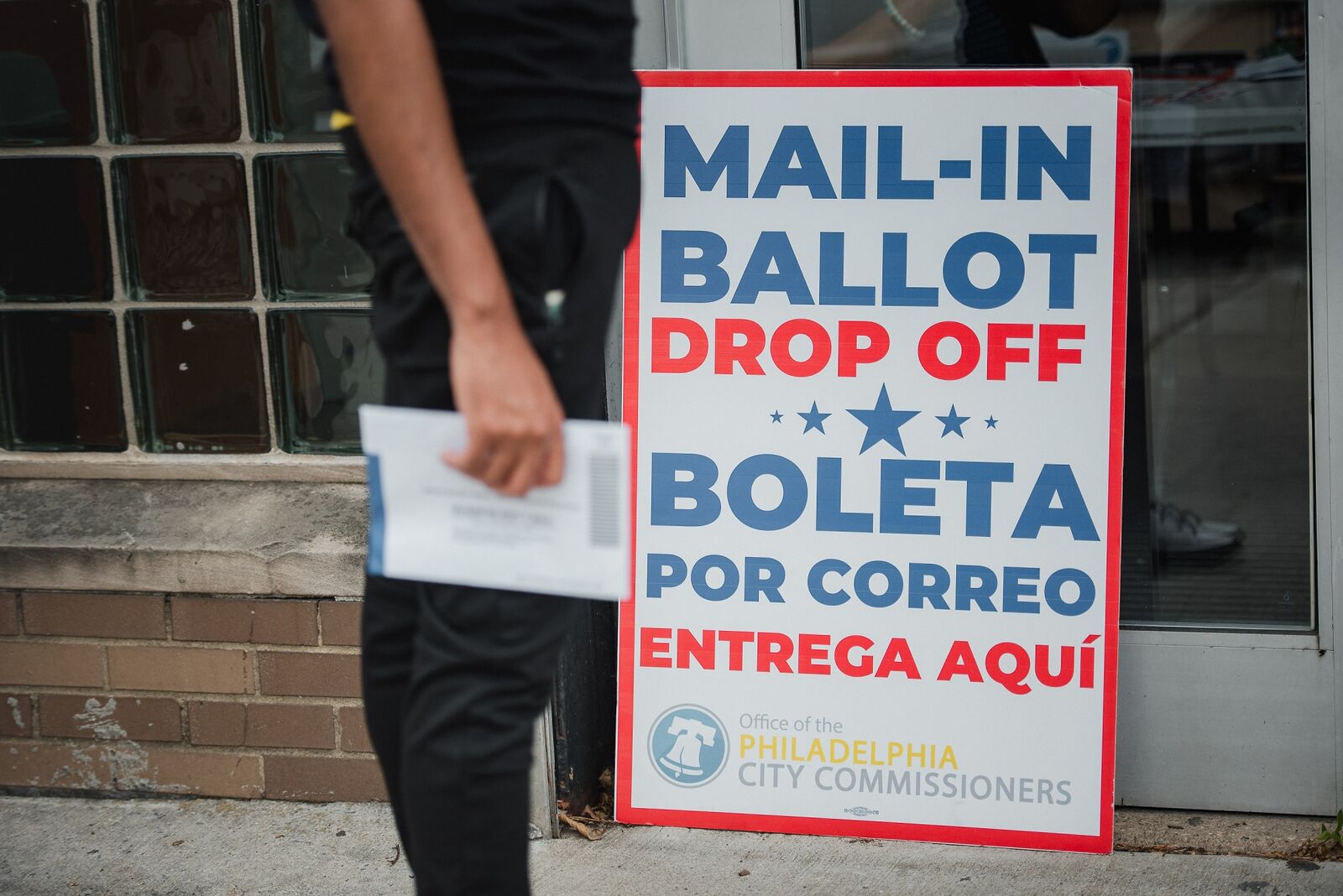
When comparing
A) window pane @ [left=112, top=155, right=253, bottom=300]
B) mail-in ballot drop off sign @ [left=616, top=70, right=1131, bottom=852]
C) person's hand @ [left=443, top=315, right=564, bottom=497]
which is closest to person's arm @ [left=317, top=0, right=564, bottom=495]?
person's hand @ [left=443, top=315, right=564, bottom=497]

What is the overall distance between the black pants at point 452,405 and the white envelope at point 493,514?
0.14 feet

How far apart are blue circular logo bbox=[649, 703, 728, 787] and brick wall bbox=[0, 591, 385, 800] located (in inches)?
21.7

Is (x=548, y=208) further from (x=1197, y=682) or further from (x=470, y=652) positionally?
(x=1197, y=682)

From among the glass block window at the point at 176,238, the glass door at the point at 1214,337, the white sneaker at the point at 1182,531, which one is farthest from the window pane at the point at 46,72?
the white sneaker at the point at 1182,531

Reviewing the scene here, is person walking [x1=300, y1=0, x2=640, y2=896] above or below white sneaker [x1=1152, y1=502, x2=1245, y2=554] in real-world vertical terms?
above

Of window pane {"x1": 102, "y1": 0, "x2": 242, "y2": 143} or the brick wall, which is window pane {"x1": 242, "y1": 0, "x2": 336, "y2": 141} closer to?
window pane {"x1": 102, "y1": 0, "x2": 242, "y2": 143}

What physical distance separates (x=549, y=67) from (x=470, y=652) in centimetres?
50

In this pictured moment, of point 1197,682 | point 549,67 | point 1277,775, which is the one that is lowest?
point 1277,775

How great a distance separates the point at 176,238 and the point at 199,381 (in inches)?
10.6

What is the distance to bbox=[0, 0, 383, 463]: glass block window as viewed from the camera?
2.15m

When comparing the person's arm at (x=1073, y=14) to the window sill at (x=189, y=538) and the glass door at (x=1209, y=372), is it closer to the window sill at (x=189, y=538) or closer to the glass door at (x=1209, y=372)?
the glass door at (x=1209, y=372)

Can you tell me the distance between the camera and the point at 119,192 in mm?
2229

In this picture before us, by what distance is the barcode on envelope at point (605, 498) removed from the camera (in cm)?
96

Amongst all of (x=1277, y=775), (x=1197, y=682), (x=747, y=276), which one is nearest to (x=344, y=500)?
(x=747, y=276)
